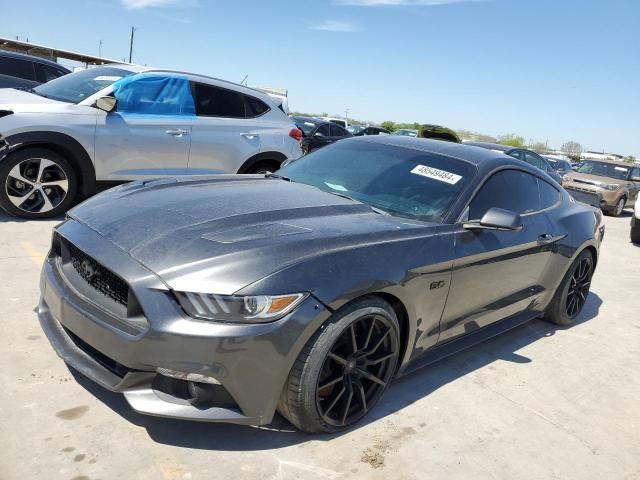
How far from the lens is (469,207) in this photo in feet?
11.1

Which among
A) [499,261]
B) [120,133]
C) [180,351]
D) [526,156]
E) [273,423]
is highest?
[526,156]

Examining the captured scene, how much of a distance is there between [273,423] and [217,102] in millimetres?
4801

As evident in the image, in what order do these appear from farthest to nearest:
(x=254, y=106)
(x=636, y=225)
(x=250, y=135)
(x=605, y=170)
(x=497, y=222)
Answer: (x=605, y=170) → (x=636, y=225) → (x=254, y=106) → (x=250, y=135) → (x=497, y=222)

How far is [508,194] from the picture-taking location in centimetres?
382

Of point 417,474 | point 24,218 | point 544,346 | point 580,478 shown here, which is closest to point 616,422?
point 580,478

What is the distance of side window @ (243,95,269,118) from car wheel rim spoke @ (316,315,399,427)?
4711 mm

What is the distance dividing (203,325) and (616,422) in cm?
265

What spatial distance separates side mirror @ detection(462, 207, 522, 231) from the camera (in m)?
3.21

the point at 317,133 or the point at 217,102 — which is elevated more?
the point at 217,102

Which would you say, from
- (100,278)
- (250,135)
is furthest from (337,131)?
(100,278)

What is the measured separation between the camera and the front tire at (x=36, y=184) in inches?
211

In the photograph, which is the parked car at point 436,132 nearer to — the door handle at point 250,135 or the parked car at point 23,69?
the parked car at point 23,69

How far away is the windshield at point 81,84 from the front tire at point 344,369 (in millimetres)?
4700

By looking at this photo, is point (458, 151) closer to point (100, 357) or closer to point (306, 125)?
point (100, 357)
